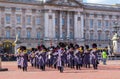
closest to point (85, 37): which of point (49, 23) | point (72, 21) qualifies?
point (72, 21)

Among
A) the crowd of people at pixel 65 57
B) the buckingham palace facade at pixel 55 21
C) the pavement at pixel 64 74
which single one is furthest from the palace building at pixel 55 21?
the pavement at pixel 64 74

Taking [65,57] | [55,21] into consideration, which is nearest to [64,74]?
[65,57]

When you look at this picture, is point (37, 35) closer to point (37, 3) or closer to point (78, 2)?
point (37, 3)

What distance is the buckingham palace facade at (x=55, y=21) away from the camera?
75.9 m

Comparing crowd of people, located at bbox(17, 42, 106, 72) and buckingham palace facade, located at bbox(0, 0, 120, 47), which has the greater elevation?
crowd of people, located at bbox(17, 42, 106, 72)

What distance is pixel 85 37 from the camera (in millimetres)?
85875

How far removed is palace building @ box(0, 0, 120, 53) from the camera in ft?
249

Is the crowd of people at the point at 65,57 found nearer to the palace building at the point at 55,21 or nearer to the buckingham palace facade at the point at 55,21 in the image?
the palace building at the point at 55,21

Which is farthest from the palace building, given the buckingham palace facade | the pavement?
the pavement

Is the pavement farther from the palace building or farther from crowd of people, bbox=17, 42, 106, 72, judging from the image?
the palace building

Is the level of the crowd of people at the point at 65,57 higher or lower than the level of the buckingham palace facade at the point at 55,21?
higher

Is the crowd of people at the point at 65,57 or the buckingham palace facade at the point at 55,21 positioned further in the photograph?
the buckingham palace facade at the point at 55,21

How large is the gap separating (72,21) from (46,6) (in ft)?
27.5

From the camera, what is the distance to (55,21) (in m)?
81.4
